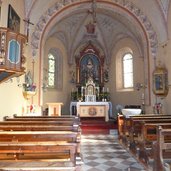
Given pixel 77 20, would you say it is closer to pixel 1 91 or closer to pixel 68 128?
pixel 1 91

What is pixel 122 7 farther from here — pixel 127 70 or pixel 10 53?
pixel 10 53

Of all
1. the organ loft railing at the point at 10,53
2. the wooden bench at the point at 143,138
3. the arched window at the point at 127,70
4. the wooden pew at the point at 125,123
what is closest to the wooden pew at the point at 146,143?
the wooden bench at the point at 143,138

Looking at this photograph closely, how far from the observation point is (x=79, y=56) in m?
15.9

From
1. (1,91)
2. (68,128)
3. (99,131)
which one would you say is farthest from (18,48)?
(99,131)

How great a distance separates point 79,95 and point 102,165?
31.1 ft

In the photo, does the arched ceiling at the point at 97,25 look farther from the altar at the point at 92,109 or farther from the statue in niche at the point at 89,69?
the altar at the point at 92,109

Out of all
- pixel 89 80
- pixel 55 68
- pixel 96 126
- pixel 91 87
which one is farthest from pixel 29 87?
pixel 55 68

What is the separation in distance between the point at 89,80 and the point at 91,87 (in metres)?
0.52

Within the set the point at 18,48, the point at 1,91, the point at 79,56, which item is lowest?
the point at 1,91

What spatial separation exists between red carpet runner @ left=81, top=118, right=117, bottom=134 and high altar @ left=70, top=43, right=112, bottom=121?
0.49 metres

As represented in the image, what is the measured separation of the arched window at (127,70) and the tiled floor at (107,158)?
768 centimetres

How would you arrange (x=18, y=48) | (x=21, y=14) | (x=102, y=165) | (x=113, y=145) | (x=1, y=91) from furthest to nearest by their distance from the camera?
1. (x=21, y=14)
2. (x=113, y=145)
3. (x=1, y=91)
4. (x=18, y=48)
5. (x=102, y=165)

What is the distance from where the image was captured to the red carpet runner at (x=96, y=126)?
36.0 feet

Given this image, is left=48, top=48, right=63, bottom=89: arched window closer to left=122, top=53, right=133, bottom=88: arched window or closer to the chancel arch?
the chancel arch
